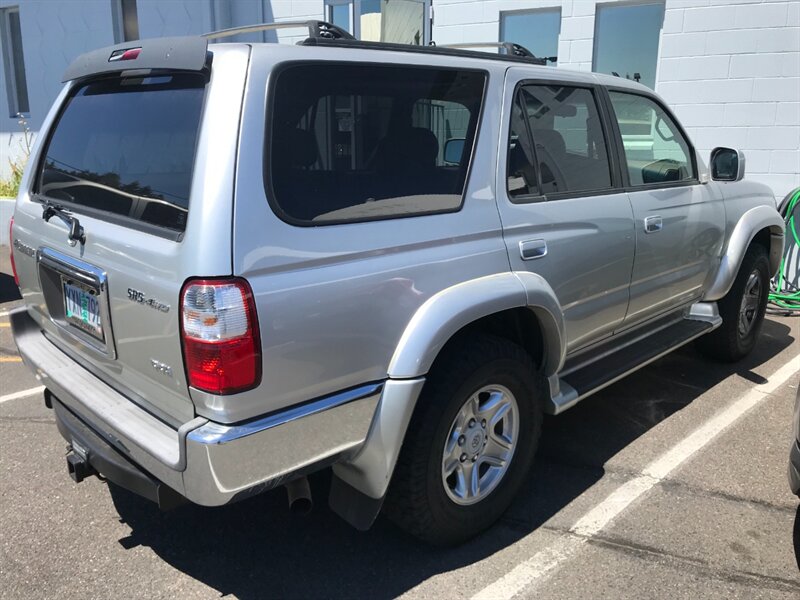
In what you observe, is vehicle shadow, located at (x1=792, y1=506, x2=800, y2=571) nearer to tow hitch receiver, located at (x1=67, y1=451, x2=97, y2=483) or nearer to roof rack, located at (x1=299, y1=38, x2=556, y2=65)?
roof rack, located at (x1=299, y1=38, x2=556, y2=65)

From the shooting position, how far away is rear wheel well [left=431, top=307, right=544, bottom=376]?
2947 mm

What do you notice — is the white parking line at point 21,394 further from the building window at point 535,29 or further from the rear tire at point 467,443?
the building window at point 535,29

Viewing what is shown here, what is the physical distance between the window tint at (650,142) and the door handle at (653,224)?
217mm

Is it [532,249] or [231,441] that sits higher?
[532,249]

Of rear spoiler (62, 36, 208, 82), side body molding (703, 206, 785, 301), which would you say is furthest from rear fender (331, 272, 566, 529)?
side body molding (703, 206, 785, 301)

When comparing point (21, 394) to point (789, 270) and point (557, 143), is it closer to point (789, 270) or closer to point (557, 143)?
point (557, 143)

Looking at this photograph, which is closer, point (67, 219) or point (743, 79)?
point (67, 219)

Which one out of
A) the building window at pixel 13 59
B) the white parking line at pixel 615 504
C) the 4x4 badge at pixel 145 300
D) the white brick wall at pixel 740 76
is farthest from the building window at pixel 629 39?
the building window at pixel 13 59

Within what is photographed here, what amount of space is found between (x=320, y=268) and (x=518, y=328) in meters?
1.20

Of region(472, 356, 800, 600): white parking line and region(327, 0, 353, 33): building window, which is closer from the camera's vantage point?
region(472, 356, 800, 600): white parking line

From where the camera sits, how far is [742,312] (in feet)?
16.3

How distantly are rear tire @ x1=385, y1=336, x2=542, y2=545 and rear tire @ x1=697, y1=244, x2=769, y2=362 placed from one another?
2444mm

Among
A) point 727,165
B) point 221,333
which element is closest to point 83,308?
point 221,333

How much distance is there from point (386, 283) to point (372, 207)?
0.90 feet
